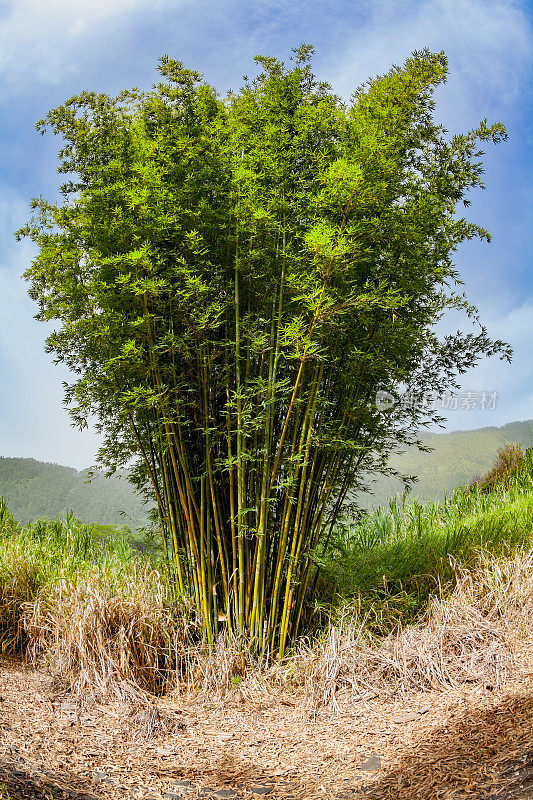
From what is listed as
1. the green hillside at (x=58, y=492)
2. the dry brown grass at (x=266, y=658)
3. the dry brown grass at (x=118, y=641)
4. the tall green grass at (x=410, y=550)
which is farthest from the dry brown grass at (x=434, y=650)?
the green hillside at (x=58, y=492)

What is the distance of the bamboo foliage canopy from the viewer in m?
3.49

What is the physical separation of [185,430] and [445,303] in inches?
76.7

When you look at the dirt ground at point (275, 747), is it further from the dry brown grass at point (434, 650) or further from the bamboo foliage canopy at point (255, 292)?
the bamboo foliage canopy at point (255, 292)

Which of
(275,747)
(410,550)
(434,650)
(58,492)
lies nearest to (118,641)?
(275,747)

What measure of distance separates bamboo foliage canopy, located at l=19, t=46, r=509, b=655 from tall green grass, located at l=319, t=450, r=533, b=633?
44 cm

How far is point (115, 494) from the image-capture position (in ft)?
35.2

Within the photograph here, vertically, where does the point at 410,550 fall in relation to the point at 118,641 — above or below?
above

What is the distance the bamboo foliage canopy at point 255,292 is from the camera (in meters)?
3.49

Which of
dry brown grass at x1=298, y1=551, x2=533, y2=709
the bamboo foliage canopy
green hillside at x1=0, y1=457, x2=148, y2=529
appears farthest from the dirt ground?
green hillside at x1=0, y1=457, x2=148, y2=529

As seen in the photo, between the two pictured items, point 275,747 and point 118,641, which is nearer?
point 275,747

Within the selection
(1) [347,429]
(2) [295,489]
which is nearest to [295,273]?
(1) [347,429]

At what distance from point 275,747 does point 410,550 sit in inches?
85.4

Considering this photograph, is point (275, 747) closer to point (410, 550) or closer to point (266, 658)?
point (266, 658)

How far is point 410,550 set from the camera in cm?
489
